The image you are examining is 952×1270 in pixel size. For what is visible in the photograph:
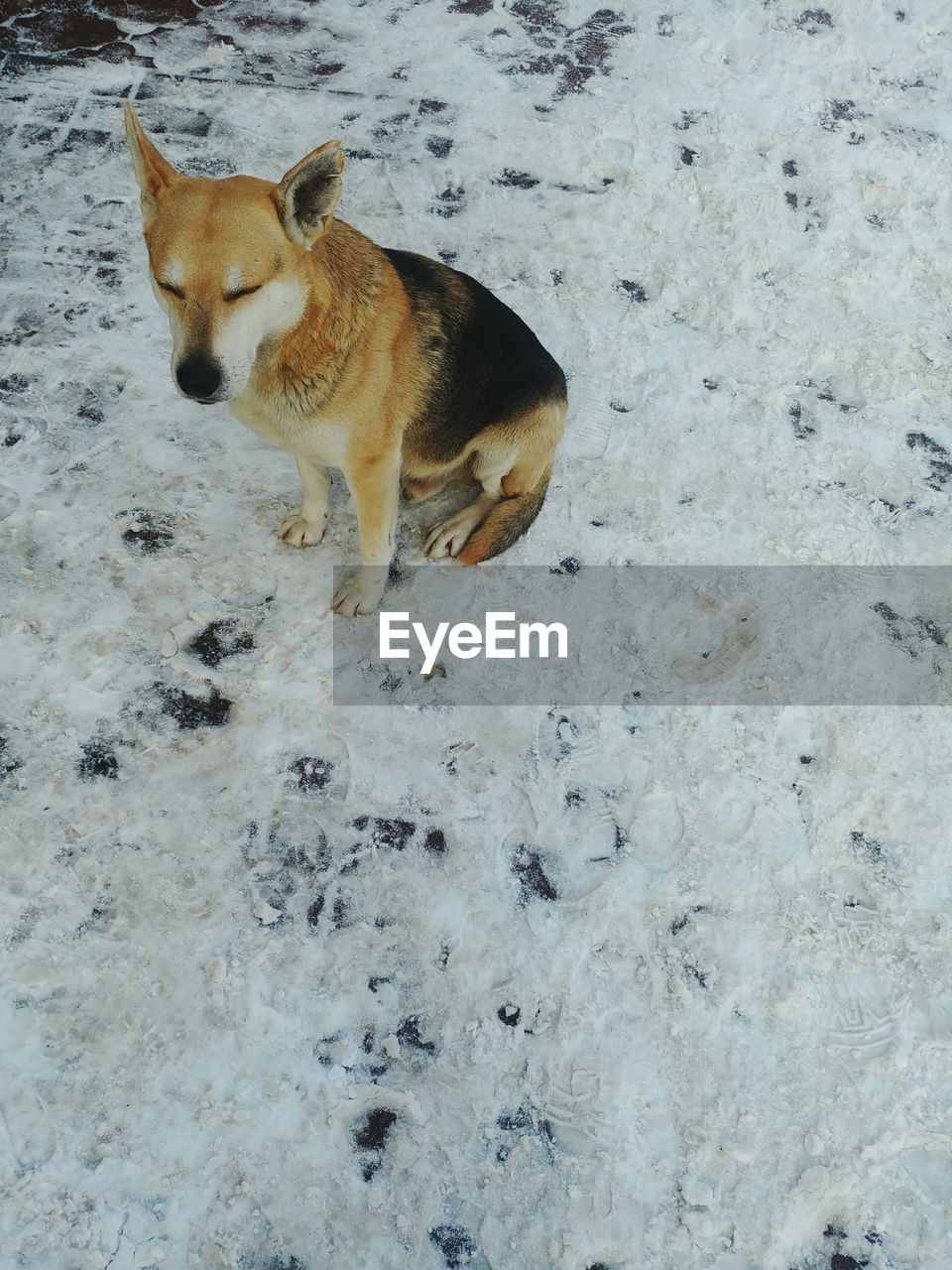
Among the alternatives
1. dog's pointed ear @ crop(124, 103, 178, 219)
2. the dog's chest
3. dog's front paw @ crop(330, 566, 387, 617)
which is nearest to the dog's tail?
dog's front paw @ crop(330, 566, 387, 617)

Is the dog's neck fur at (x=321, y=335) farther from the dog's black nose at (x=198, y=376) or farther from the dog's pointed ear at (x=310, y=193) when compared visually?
the dog's black nose at (x=198, y=376)

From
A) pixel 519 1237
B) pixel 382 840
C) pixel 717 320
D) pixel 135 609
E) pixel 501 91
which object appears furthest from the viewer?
pixel 501 91

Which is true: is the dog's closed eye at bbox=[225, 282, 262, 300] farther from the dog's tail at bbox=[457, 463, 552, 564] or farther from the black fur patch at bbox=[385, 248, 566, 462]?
the dog's tail at bbox=[457, 463, 552, 564]

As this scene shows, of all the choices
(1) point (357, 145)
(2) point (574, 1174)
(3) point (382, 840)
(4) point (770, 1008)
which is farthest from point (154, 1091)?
(1) point (357, 145)

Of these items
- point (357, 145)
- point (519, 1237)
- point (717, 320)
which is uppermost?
point (357, 145)

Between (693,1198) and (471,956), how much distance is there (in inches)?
33.7

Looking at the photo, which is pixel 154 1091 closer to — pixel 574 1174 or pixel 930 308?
pixel 574 1174

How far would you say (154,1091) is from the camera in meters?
2.32

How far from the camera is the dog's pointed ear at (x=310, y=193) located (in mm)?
2242

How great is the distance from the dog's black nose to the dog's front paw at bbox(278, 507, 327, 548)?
3.59 feet

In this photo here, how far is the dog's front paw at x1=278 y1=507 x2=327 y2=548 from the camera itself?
11.2 ft

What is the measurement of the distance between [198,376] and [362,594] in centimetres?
115

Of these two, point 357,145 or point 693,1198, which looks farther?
point 357,145
